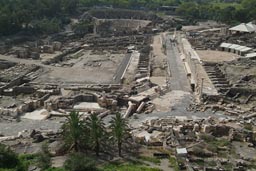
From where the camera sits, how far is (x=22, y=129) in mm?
42750

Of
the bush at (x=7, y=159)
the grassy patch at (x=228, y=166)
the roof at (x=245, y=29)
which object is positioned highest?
the roof at (x=245, y=29)

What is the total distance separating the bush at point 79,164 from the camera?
28828mm

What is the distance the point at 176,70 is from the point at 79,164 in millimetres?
39387

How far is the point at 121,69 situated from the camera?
2751 inches

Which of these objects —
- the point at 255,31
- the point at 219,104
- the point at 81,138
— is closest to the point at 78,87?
the point at 219,104

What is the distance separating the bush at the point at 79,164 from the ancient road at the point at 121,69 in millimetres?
32488

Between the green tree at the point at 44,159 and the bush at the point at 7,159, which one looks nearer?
the green tree at the point at 44,159

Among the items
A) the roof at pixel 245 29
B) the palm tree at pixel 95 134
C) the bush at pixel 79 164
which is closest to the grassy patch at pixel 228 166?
the palm tree at pixel 95 134

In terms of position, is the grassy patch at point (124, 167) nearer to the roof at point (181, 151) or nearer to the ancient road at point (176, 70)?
the roof at point (181, 151)

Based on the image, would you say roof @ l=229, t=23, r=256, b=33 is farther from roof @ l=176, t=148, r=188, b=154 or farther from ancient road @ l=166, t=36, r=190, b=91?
roof @ l=176, t=148, r=188, b=154

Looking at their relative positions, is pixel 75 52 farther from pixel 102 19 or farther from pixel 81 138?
pixel 81 138

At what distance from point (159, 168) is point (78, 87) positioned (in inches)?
1152

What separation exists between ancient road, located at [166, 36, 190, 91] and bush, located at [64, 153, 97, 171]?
28.5m

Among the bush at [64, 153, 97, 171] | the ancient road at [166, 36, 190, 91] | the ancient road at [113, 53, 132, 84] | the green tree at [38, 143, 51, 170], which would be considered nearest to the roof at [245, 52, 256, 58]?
the ancient road at [166, 36, 190, 91]
